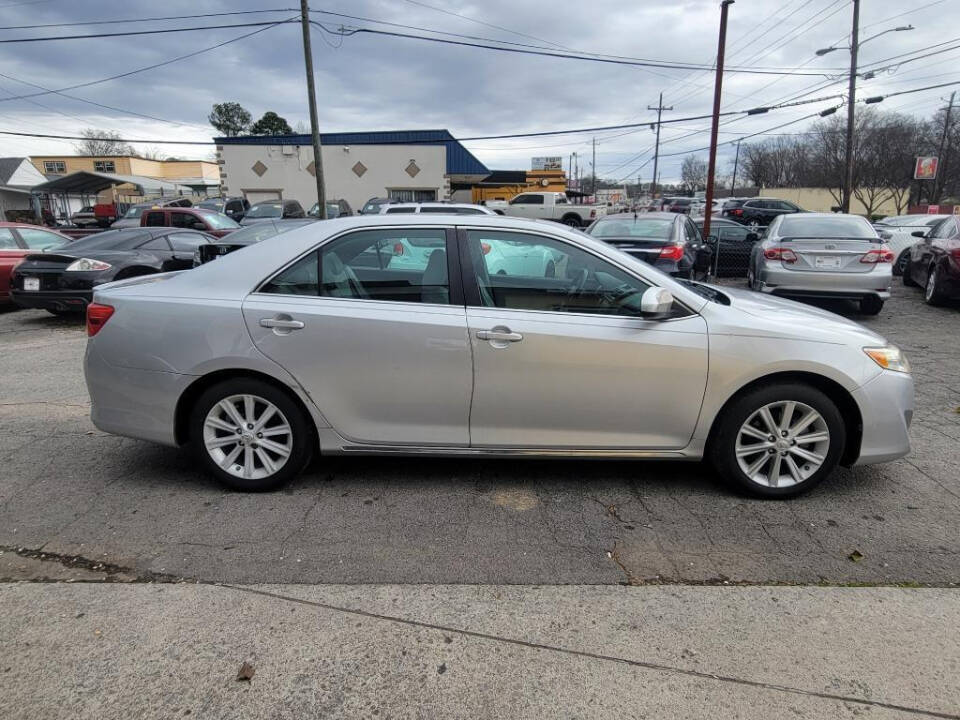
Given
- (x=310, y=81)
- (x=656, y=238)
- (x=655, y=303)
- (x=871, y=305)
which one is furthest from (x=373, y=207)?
(x=655, y=303)

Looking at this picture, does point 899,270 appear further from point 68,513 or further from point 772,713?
point 68,513

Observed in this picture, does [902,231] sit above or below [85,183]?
below

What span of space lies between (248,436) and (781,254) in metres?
7.68

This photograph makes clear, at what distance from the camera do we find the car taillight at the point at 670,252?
858 cm

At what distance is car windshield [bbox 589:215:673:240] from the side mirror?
236 inches

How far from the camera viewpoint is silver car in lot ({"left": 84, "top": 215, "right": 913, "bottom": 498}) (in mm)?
3383

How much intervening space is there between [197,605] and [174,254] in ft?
27.8

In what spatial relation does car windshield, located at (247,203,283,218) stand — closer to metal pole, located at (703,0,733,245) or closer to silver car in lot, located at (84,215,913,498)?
metal pole, located at (703,0,733,245)

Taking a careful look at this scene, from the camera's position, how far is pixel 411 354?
341 cm

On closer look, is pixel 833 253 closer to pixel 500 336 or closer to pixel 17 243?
pixel 500 336

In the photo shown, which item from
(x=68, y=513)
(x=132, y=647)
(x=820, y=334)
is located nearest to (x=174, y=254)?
(x=68, y=513)

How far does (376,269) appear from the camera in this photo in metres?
3.63

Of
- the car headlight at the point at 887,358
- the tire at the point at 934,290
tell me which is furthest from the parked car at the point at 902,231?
the car headlight at the point at 887,358

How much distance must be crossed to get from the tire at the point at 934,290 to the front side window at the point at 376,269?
32.6 ft
